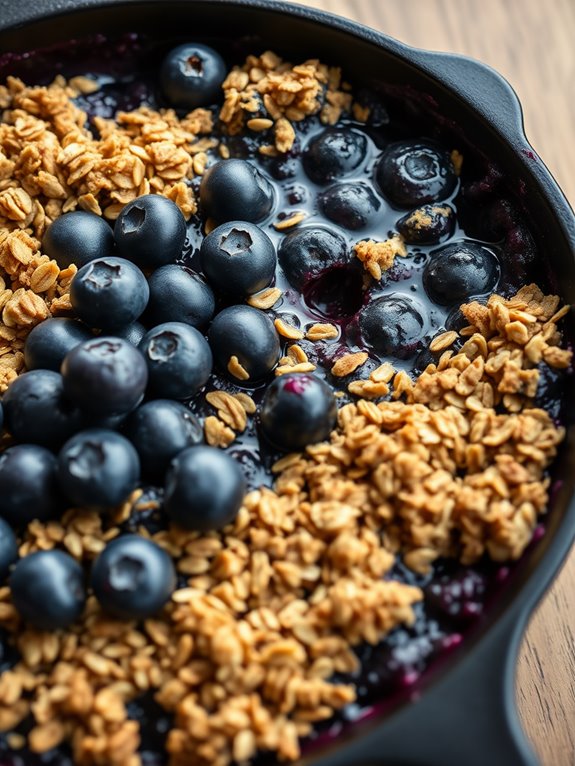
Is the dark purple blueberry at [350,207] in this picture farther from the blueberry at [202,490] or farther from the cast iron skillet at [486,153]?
the blueberry at [202,490]

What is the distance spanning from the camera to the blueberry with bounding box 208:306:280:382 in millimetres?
1574

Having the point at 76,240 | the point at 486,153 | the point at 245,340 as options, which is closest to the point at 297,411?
the point at 245,340

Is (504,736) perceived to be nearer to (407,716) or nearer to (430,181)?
(407,716)

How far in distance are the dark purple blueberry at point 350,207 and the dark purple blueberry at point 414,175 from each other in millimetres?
49

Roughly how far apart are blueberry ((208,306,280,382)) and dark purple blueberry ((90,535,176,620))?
385 millimetres

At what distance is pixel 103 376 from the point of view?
139 cm

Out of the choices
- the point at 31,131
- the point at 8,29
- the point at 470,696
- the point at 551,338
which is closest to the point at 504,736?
the point at 470,696

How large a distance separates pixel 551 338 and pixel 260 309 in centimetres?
55

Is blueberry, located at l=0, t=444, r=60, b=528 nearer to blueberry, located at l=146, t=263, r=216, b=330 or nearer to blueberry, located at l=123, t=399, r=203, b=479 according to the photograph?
blueberry, located at l=123, t=399, r=203, b=479

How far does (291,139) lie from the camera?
1804 millimetres

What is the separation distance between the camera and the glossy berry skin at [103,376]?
139 centimetres

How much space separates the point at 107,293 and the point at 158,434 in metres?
0.26

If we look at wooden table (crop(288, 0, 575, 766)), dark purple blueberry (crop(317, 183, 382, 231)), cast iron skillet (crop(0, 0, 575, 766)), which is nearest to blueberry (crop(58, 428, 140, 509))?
cast iron skillet (crop(0, 0, 575, 766))

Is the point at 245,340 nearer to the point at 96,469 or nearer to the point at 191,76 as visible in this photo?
the point at 96,469
